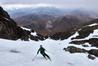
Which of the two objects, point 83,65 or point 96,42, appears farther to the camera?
point 96,42

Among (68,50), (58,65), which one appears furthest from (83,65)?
(68,50)

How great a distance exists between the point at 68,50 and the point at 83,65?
19.4 meters

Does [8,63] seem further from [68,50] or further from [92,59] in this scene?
[68,50]

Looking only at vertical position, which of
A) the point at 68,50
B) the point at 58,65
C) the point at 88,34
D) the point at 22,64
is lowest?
the point at 88,34

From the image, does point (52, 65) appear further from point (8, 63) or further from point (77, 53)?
point (77, 53)

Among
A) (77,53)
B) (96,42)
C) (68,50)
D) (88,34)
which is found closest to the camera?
(77,53)

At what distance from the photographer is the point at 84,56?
50.8m

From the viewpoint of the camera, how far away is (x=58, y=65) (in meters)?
34.8

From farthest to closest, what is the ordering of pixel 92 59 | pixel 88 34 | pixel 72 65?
pixel 88 34, pixel 92 59, pixel 72 65

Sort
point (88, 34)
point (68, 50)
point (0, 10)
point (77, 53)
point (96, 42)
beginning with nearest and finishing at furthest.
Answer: point (77, 53) < point (68, 50) < point (96, 42) < point (0, 10) < point (88, 34)

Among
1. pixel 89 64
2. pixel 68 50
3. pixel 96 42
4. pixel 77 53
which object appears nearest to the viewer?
pixel 89 64

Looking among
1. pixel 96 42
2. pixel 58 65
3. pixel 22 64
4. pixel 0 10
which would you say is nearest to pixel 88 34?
pixel 96 42

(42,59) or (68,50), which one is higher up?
(42,59)

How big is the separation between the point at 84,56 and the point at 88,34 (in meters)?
45.5
